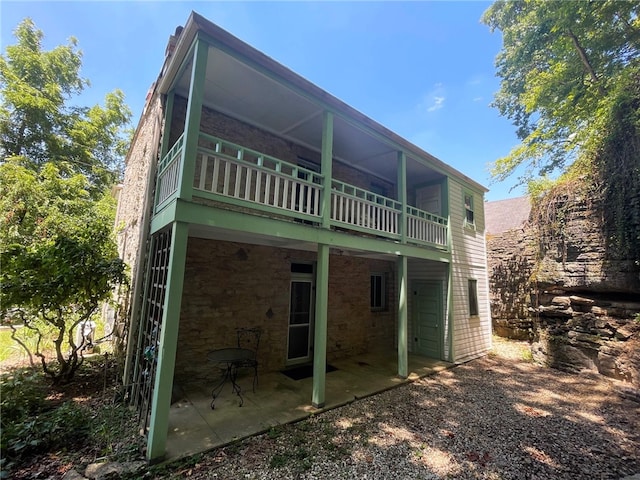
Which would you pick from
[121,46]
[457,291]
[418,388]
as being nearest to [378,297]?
[457,291]

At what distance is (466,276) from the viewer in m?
9.09

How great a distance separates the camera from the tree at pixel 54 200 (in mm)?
4961

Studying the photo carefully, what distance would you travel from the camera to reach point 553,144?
11078mm

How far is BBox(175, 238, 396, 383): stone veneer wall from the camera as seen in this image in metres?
5.53

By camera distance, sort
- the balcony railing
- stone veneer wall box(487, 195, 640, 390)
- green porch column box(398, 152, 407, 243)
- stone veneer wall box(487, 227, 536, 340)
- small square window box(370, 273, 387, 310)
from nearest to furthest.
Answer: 1. the balcony railing
2. stone veneer wall box(487, 195, 640, 390)
3. green porch column box(398, 152, 407, 243)
4. small square window box(370, 273, 387, 310)
5. stone veneer wall box(487, 227, 536, 340)

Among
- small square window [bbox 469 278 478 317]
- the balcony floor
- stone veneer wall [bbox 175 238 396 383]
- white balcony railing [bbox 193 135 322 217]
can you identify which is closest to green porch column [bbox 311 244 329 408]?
the balcony floor

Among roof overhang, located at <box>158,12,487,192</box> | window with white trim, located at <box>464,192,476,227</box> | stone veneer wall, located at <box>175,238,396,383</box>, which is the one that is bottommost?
stone veneer wall, located at <box>175,238,396,383</box>

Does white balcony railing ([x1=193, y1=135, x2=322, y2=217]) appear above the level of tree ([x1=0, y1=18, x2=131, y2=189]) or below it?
below

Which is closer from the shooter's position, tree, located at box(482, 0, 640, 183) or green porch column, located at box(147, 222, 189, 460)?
green porch column, located at box(147, 222, 189, 460)

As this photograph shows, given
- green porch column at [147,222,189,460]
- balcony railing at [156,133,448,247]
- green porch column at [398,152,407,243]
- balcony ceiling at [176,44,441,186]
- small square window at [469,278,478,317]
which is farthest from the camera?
small square window at [469,278,478,317]

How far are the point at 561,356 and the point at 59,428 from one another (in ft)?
37.2

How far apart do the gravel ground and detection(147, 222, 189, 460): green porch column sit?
0.35m

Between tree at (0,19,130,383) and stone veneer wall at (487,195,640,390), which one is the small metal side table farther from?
stone veneer wall at (487,195,640,390)

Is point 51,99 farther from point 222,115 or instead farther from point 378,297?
point 378,297
